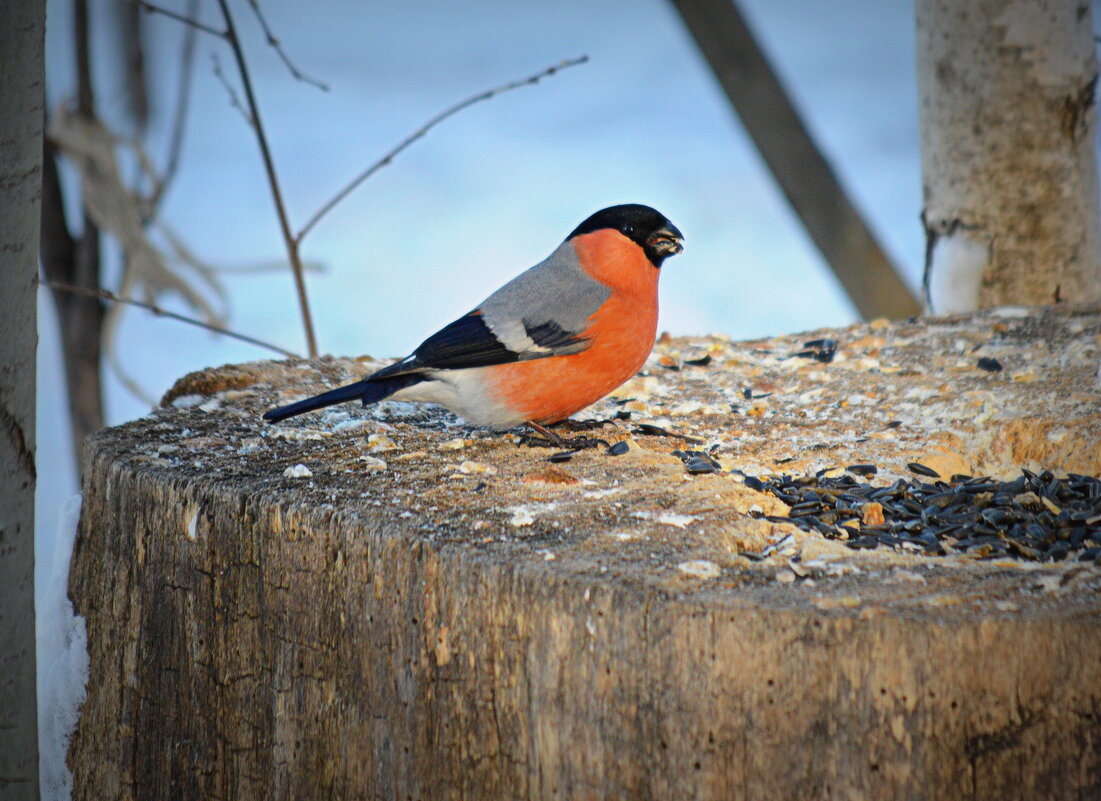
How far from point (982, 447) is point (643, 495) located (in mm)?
647

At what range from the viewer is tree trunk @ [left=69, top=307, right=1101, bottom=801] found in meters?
1.15

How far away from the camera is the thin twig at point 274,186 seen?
8.78 ft

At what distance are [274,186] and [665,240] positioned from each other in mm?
1223

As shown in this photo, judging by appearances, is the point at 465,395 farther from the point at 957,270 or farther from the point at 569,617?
the point at 957,270

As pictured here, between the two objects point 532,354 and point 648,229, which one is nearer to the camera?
point 532,354

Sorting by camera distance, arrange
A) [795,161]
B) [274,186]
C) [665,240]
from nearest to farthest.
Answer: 1. [665,240]
2. [274,186]
3. [795,161]

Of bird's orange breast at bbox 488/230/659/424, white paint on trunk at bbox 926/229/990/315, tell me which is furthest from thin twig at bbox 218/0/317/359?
white paint on trunk at bbox 926/229/990/315

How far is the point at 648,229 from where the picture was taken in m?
2.03

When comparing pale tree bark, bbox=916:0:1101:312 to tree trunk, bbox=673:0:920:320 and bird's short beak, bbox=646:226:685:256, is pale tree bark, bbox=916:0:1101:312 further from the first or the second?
bird's short beak, bbox=646:226:685:256

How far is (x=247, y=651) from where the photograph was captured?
5.07ft

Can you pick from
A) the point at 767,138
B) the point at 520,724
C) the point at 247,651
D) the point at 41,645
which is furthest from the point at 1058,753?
the point at 767,138

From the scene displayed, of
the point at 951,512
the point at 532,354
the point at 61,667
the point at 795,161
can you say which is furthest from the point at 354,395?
the point at 795,161

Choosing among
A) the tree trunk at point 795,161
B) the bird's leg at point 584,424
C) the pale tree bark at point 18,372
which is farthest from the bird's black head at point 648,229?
the tree trunk at point 795,161

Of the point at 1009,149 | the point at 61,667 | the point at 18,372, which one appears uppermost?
the point at 1009,149
